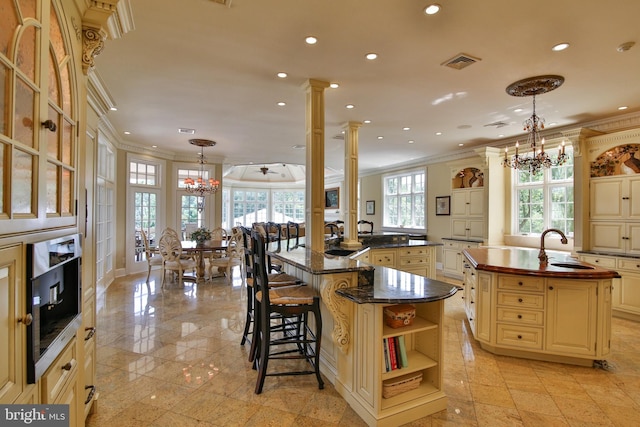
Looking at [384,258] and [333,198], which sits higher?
[333,198]

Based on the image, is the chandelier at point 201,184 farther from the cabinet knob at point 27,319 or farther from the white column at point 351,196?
the cabinet knob at point 27,319

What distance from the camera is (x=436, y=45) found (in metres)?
2.64

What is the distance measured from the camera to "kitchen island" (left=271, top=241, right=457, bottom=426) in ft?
6.53

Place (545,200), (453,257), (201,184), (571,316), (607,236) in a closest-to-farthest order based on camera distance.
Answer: (571,316)
(607,236)
(545,200)
(453,257)
(201,184)

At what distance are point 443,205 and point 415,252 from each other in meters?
2.83

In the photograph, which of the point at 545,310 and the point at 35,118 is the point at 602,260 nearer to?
the point at 545,310

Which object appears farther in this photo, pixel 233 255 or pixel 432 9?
pixel 233 255

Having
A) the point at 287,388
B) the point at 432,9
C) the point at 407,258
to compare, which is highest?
the point at 432,9

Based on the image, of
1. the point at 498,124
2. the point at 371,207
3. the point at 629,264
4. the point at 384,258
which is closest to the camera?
the point at 629,264

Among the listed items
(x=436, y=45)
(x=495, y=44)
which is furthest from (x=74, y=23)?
(x=495, y=44)

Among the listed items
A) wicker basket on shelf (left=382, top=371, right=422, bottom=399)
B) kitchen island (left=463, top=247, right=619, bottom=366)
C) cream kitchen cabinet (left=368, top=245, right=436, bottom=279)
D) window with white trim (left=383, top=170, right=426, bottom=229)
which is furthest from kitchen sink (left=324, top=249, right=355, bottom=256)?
window with white trim (left=383, top=170, right=426, bottom=229)

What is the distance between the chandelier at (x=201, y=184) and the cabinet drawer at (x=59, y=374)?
17.3 feet

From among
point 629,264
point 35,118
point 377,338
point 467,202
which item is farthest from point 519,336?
point 467,202

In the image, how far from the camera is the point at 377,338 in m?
1.98
